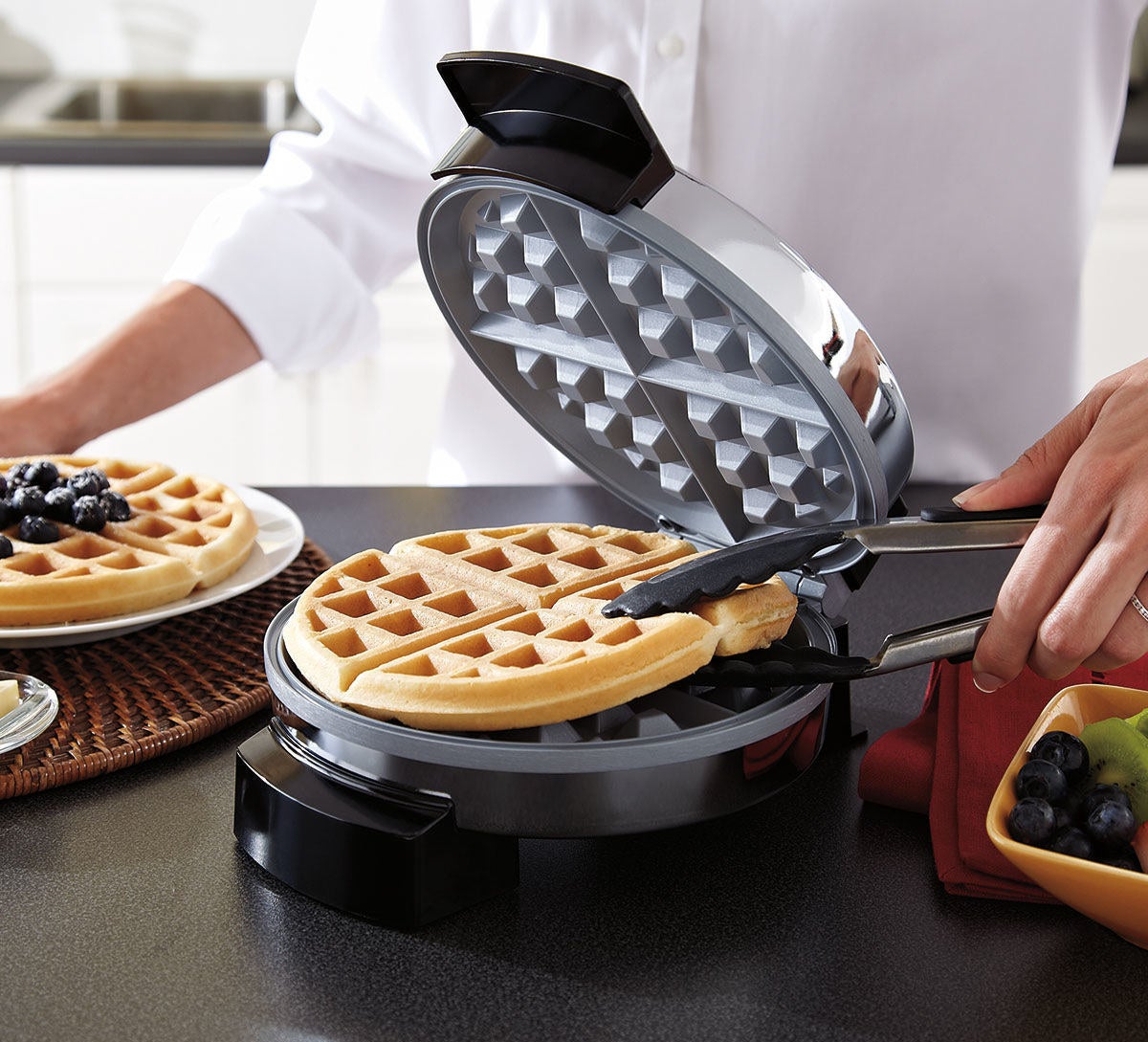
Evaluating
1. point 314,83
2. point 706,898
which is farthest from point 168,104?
point 706,898

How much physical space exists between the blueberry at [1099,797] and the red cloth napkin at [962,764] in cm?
7

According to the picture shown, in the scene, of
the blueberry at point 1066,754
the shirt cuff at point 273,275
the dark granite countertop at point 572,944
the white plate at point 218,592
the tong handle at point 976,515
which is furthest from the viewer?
the shirt cuff at point 273,275

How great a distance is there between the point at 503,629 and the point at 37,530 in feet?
2.05

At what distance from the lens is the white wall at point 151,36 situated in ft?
12.8

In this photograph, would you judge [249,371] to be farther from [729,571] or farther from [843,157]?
[729,571]

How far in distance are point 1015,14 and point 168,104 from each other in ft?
9.70

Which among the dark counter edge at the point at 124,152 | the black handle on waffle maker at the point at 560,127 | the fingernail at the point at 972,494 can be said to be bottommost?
the fingernail at the point at 972,494

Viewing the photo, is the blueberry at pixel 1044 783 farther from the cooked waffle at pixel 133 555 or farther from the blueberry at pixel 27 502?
the blueberry at pixel 27 502

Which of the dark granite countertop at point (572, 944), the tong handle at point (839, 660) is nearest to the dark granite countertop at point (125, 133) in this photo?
the dark granite countertop at point (572, 944)

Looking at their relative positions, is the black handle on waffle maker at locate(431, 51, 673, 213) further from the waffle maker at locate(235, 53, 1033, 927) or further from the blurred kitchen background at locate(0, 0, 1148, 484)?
the blurred kitchen background at locate(0, 0, 1148, 484)

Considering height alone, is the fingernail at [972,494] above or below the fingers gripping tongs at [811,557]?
above

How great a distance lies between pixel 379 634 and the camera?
976 mm

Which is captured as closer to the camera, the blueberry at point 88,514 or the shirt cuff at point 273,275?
the blueberry at point 88,514

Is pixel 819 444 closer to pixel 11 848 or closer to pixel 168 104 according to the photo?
pixel 11 848
